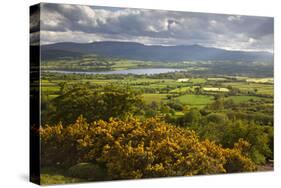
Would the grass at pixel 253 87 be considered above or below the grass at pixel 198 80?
below

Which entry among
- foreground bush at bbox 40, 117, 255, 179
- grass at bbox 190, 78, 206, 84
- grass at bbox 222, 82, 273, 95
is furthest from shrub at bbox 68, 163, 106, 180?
grass at bbox 222, 82, 273, 95

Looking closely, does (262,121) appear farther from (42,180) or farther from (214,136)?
(42,180)

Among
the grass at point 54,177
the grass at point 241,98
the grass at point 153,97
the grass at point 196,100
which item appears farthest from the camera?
the grass at point 241,98

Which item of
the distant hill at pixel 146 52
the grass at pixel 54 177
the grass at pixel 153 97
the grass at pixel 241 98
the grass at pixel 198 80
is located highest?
the distant hill at pixel 146 52

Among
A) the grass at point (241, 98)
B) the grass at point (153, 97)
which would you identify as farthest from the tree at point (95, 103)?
the grass at point (241, 98)

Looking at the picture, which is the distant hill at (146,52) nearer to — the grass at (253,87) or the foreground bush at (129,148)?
the grass at (253,87)

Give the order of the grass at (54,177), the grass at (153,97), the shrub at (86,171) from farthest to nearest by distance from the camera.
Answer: the grass at (153,97) < the shrub at (86,171) < the grass at (54,177)
